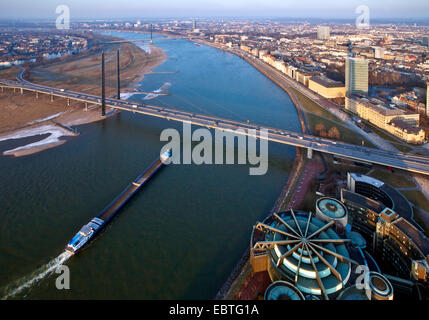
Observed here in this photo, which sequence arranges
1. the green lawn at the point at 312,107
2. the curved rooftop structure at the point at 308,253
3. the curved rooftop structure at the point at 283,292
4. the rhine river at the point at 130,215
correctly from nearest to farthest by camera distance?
1. the curved rooftop structure at the point at 283,292
2. the curved rooftop structure at the point at 308,253
3. the rhine river at the point at 130,215
4. the green lawn at the point at 312,107

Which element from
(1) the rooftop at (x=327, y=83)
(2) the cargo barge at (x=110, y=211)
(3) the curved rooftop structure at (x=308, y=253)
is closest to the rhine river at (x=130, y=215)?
(2) the cargo barge at (x=110, y=211)

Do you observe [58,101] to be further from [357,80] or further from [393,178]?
[357,80]

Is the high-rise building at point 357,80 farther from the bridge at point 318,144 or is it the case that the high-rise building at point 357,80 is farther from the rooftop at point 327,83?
the bridge at point 318,144

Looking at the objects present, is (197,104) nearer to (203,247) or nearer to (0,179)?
(0,179)

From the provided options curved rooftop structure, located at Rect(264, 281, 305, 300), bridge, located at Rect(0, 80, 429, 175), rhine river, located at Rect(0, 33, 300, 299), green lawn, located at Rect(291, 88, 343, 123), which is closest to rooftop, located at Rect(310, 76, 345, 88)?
green lawn, located at Rect(291, 88, 343, 123)

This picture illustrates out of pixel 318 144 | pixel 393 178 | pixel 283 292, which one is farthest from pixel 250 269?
pixel 318 144
